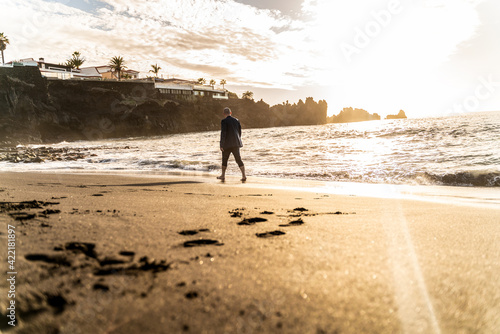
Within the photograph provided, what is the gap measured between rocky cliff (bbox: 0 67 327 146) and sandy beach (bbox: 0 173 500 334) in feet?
140

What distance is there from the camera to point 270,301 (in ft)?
2.98

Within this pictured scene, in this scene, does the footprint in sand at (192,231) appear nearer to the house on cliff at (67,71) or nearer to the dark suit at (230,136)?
the dark suit at (230,136)

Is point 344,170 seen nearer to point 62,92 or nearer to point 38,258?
point 38,258

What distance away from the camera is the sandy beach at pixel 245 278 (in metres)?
→ 0.81

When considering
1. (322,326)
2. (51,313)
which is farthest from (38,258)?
(322,326)

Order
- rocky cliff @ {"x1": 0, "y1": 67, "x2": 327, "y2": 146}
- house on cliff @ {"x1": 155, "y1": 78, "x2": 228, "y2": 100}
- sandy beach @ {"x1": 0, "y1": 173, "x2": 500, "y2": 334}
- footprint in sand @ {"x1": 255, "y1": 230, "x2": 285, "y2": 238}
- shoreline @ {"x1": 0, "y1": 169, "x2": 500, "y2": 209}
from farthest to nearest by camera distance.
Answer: house on cliff @ {"x1": 155, "y1": 78, "x2": 228, "y2": 100}
rocky cliff @ {"x1": 0, "y1": 67, "x2": 327, "y2": 146}
shoreline @ {"x1": 0, "y1": 169, "x2": 500, "y2": 209}
footprint in sand @ {"x1": 255, "y1": 230, "x2": 285, "y2": 238}
sandy beach @ {"x1": 0, "y1": 173, "x2": 500, "y2": 334}

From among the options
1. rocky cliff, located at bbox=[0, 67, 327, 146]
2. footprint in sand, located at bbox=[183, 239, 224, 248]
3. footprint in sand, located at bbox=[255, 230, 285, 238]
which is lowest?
footprint in sand, located at bbox=[255, 230, 285, 238]

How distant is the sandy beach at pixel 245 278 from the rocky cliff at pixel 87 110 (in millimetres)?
42548

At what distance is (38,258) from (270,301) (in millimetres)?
1047

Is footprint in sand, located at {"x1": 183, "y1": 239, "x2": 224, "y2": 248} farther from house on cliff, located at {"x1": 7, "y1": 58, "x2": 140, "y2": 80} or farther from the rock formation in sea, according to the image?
the rock formation in sea

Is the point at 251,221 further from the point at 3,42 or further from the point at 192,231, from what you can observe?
the point at 3,42

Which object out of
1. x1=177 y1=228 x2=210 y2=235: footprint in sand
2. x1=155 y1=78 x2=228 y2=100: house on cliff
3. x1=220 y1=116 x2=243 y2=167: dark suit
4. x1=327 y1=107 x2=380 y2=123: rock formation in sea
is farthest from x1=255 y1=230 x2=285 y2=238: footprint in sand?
x1=327 y1=107 x2=380 y2=123: rock formation in sea

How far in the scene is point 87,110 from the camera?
187 feet

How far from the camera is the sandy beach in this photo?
0.81 meters
